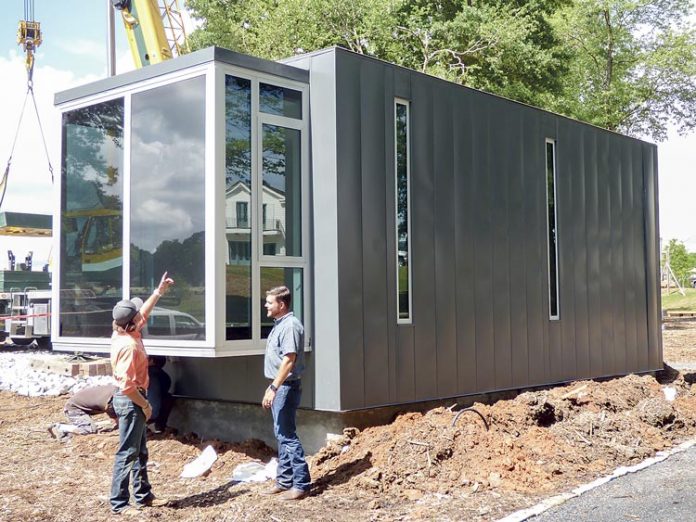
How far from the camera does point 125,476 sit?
237 inches

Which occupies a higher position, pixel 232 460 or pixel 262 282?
pixel 262 282

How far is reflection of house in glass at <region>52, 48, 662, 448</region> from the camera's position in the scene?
23.9 feet

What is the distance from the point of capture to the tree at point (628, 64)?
26.5 metres

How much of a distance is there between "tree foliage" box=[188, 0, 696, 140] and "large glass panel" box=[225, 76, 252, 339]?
50.1 feet

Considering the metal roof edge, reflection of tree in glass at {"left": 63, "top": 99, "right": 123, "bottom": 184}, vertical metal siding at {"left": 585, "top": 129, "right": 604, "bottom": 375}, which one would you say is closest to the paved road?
vertical metal siding at {"left": 585, "top": 129, "right": 604, "bottom": 375}

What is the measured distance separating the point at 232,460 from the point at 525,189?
487cm

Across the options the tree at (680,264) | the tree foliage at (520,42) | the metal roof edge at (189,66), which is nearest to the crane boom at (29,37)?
the tree foliage at (520,42)

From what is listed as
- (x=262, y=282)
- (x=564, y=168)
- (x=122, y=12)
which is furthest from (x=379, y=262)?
(x=122, y=12)

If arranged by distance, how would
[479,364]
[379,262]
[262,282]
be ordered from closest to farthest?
[262,282] < [379,262] < [479,364]

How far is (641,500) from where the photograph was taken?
591 cm

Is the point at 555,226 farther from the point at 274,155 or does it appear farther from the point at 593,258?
the point at 274,155

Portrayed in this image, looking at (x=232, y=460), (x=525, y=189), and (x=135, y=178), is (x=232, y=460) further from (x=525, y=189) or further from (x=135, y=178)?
(x=525, y=189)

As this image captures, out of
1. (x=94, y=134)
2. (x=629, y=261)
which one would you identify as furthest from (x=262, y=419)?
(x=629, y=261)

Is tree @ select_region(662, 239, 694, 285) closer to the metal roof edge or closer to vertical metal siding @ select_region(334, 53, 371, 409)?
vertical metal siding @ select_region(334, 53, 371, 409)
